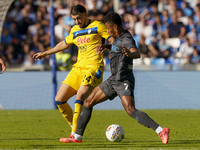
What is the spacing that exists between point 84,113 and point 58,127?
225 centimetres

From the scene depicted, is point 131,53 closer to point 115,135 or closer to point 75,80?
point 115,135

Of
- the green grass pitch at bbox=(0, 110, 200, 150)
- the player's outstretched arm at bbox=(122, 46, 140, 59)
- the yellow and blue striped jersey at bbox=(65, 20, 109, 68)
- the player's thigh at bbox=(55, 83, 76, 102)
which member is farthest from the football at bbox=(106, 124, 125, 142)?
the player's outstretched arm at bbox=(122, 46, 140, 59)

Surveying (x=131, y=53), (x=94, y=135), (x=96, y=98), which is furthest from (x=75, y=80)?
(x=131, y=53)

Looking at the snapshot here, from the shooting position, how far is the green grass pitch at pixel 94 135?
5387 mm

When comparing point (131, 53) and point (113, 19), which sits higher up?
point (113, 19)

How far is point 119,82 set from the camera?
557 centimetres

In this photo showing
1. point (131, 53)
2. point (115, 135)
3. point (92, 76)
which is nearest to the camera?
point (131, 53)

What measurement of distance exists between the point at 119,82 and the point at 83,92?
885 mm

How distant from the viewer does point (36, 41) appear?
1482cm

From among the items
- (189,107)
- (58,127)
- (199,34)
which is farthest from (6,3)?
(199,34)

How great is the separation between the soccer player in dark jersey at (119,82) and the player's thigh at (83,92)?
401 mm

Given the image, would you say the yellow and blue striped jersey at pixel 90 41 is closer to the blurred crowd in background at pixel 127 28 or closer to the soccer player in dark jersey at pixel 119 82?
the soccer player in dark jersey at pixel 119 82

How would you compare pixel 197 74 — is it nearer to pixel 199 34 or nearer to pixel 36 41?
pixel 199 34

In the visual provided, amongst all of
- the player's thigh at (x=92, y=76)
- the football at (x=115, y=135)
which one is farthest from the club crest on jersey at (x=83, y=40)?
the football at (x=115, y=135)
